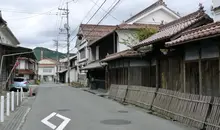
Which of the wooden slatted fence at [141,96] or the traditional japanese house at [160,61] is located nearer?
the traditional japanese house at [160,61]

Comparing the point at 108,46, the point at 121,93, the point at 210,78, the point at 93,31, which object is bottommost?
the point at 121,93

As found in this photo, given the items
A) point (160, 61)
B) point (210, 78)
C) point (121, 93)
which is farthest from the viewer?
point (121, 93)

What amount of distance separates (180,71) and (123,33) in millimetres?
15902

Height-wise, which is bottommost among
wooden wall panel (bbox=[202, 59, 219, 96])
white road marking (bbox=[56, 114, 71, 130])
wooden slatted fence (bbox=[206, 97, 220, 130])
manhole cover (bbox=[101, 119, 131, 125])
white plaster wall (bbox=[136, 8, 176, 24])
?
white road marking (bbox=[56, 114, 71, 130])

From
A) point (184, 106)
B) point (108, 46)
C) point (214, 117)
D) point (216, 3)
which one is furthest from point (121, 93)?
point (108, 46)

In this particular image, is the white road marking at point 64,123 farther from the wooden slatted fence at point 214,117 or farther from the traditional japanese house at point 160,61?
the traditional japanese house at point 160,61

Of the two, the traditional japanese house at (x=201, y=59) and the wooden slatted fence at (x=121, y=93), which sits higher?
the traditional japanese house at (x=201, y=59)

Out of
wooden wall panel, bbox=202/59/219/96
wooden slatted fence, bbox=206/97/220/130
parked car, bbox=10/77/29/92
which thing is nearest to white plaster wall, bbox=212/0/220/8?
wooden wall panel, bbox=202/59/219/96

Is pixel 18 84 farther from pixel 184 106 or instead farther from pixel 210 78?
pixel 210 78

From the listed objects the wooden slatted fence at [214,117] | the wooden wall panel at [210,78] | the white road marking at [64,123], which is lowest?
the white road marking at [64,123]

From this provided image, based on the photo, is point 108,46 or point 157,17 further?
point 157,17

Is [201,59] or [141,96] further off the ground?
Result: [201,59]

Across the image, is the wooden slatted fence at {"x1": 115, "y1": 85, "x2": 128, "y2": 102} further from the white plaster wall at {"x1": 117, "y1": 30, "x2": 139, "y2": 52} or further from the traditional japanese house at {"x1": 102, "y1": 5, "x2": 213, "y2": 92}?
the white plaster wall at {"x1": 117, "y1": 30, "x2": 139, "y2": 52}

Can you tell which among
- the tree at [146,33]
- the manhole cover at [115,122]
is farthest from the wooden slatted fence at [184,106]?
the tree at [146,33]
